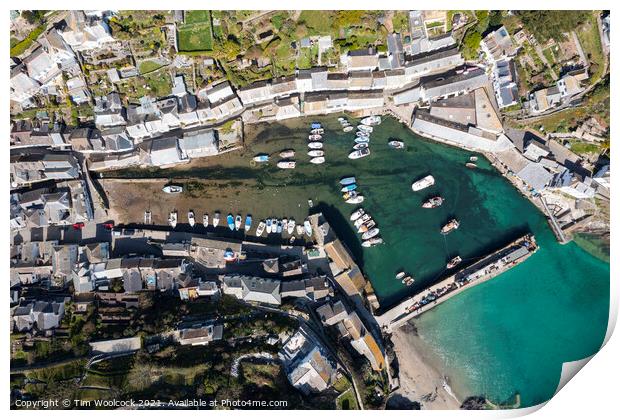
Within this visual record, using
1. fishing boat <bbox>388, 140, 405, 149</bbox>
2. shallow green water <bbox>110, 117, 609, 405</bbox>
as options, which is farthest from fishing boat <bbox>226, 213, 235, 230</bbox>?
fishing boat <bbox>388, 140, 405, 149</bbox>

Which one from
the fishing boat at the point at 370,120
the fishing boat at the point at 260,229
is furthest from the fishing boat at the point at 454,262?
the fishing boat at the point at 260,229

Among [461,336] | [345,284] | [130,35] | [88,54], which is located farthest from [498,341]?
[88,54]

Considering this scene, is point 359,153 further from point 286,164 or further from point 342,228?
point 342,228

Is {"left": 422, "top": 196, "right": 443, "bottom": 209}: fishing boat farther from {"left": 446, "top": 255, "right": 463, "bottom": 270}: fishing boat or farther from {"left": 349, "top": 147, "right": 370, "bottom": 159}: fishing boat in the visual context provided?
{"left": 349, "top": 147, "right": 370, "bottom": 159}: fishing boat

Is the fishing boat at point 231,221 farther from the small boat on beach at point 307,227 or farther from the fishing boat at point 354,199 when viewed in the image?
the fishing boat at point 354,199

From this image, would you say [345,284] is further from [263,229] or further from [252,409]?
[252,409]

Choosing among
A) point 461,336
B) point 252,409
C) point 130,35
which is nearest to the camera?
point 252,409
